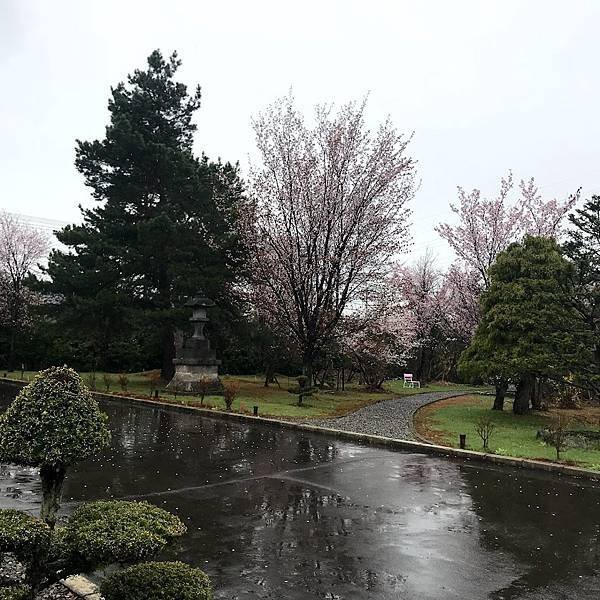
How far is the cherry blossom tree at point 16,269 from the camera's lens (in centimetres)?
3081

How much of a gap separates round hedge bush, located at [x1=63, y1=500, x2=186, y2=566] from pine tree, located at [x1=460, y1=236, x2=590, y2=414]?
13149 millimetres

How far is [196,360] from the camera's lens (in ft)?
76.8

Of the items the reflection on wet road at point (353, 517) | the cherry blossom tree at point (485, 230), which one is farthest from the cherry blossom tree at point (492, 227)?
the reflection on wet road at point (353, 517)

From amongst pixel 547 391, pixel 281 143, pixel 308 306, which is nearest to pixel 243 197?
pixel 281 143

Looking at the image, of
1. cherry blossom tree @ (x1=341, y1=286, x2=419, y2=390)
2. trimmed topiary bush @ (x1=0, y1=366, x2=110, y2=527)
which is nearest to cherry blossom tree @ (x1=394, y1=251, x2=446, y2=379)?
cherry blossom tree @ (x1=341, y1=286, x2=419, y2=390)

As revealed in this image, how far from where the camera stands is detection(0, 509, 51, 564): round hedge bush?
3484mm

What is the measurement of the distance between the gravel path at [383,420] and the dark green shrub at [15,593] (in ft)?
36.0

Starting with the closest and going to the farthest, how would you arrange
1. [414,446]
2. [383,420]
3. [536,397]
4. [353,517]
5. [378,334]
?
[353,517]
[414,446]
[383,420]
[536,397]
[378,334]

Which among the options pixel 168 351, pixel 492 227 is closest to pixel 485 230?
pixel 492 227

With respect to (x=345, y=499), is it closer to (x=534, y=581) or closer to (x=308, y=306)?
(x=534, y=581)

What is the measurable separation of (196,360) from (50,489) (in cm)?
1941

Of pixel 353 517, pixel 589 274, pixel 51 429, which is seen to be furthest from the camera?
pixel 589 274

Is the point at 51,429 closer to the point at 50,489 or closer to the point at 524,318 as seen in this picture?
the point at 50,489

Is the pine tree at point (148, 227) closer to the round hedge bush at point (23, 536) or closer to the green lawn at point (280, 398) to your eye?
the green lawn at point (280, 398)
